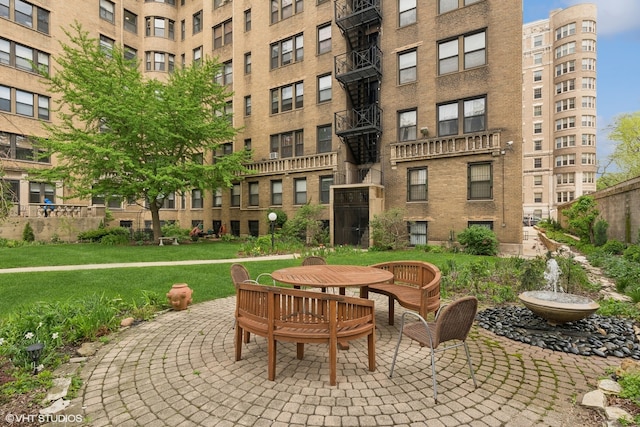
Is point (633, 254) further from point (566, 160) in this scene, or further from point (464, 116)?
point (566, 160)

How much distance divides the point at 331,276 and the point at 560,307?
3.88 m

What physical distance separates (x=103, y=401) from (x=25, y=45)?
33.8 meters

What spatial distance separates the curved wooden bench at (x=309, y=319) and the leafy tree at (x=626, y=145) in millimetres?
47449

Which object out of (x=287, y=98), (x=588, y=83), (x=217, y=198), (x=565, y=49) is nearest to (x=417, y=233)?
(x=287, y=98)

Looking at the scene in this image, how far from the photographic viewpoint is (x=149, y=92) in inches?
735

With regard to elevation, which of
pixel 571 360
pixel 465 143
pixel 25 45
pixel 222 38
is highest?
pixel 222 38

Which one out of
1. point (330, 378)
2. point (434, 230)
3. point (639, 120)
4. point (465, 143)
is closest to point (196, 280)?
point (330, 378)

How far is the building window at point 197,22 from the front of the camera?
31.1 meters

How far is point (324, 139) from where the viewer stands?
23.0 m

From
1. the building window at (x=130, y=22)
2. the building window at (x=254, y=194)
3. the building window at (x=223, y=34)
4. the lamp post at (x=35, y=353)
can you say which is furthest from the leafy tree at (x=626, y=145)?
the building window at (x=130, y=22)

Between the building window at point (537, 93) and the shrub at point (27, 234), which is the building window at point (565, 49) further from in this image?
the shrub at point (27, 234)

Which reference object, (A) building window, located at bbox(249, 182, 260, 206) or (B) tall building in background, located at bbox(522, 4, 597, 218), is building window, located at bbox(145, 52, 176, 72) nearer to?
(A) building window, located at bbox(249, 182, 260, 206)

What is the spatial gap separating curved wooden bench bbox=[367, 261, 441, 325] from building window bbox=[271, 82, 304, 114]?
2000 centimetres

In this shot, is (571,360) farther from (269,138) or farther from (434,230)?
(269,138)
